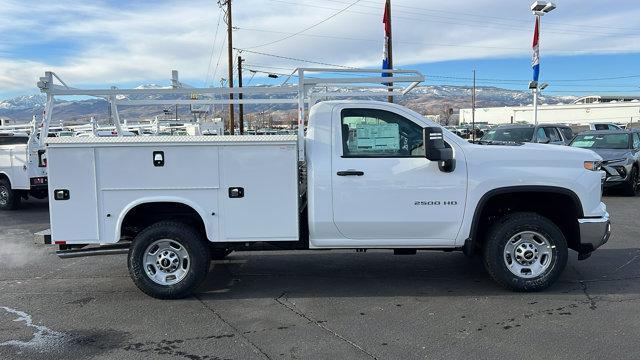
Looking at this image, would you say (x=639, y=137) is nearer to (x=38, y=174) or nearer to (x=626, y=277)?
(x=626, y=277)

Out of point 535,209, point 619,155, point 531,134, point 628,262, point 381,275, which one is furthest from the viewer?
point 531,134

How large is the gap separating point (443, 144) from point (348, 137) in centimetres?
99

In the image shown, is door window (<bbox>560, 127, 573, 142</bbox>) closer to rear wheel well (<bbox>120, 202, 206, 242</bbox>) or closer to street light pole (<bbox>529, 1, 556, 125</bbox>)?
street light pole (<bbox>529, 1, 556, 125</bbox>)

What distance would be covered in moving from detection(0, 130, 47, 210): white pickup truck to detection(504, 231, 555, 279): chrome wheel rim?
10.8 metres

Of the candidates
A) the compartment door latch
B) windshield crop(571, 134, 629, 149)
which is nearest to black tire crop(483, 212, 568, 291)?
the compartment door latch

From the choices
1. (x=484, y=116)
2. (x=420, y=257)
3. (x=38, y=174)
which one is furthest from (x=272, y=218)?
(x=484, y=116)

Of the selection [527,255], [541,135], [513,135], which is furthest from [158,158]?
[541,135]

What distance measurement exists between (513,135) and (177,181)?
495 inches

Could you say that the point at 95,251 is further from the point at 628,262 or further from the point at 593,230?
the point at 628,262

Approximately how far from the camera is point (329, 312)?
5.26 m

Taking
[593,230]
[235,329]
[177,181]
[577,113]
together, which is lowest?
[235,329]

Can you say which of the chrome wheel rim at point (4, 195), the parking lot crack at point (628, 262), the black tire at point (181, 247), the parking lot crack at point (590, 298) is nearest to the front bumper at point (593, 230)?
the parking lot crack at point (590, 298)

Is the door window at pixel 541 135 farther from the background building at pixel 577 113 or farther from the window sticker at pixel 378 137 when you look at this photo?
the background building at pixel 577 113

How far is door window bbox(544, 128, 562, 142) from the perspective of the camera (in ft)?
52.9
